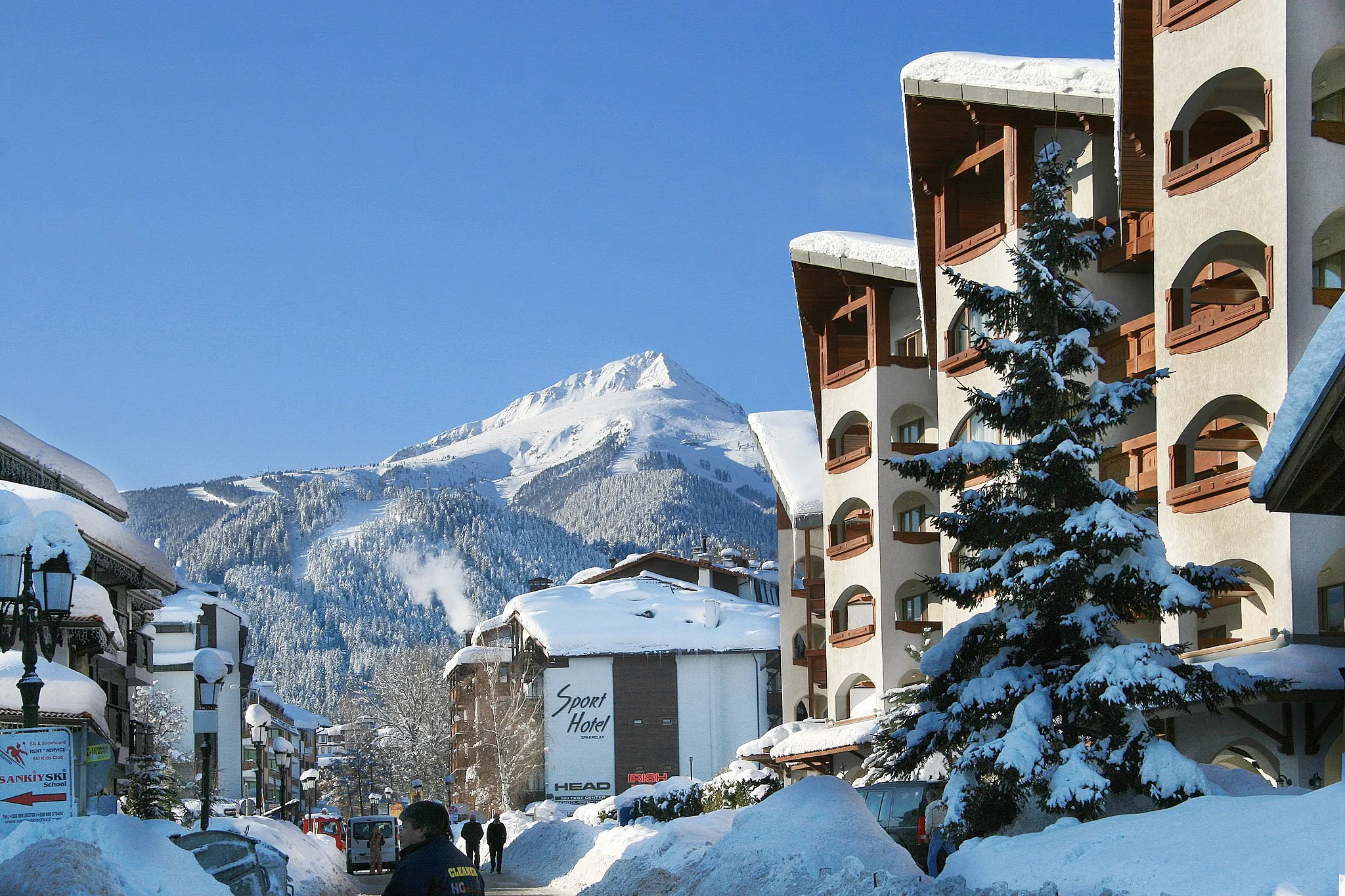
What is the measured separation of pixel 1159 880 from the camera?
1125 centimetres

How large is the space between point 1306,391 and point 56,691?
28.4 metres

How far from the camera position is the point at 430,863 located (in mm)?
8953

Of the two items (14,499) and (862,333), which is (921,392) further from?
(14,499)

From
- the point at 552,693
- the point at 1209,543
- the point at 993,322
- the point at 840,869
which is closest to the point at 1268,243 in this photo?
the point at 1209,543

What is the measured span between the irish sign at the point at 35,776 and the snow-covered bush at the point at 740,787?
87.6 feet

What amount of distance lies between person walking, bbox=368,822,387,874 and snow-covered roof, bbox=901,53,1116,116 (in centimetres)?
2453

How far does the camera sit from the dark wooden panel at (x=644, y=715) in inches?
3374

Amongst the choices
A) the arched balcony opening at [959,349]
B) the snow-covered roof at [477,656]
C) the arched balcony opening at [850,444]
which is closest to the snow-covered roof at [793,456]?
the arched balcony opening at [850,444]

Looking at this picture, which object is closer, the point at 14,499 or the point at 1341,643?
the point at 14,499

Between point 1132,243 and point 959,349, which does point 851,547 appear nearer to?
point 959,349

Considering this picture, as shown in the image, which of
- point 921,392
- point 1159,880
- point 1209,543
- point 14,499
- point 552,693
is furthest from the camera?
point 552,693

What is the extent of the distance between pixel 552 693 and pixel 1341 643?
64.4m

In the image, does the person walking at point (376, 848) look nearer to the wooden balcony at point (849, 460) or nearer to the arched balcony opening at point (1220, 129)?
the wooden balcony at point (849, 460)

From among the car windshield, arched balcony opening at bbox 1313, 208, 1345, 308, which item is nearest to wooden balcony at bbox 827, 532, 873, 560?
the car windshield
